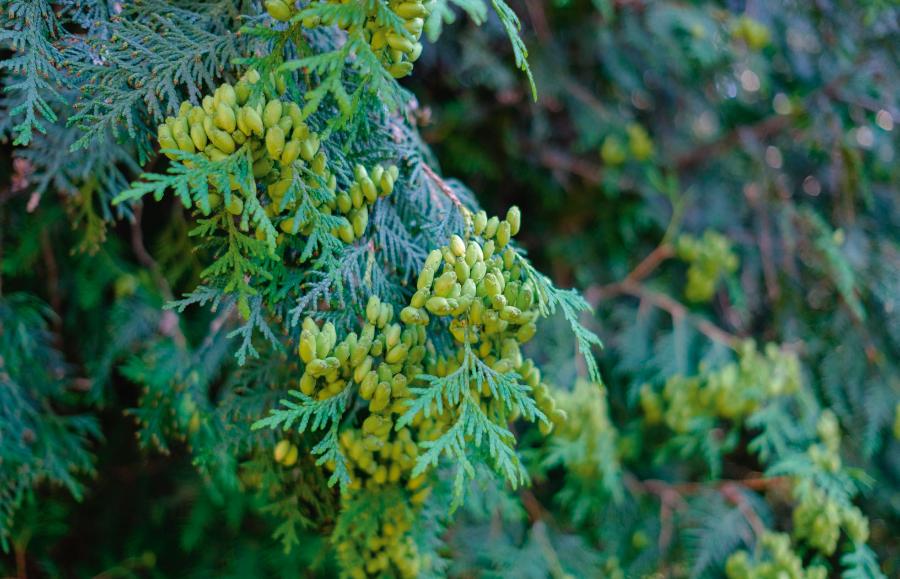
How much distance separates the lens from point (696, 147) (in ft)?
6.13

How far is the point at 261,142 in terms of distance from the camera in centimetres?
72

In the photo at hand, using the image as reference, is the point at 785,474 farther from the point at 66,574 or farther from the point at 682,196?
the point at 66,574

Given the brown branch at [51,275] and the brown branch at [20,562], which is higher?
the brown branch at [51,275]

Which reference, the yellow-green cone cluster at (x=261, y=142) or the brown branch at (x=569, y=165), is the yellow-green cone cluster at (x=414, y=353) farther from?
the brown branch at (x=569, y=165)

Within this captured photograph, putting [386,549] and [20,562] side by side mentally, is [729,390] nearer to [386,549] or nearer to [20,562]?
[386,549]

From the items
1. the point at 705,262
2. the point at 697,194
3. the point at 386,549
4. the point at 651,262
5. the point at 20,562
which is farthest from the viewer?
the point at 697,194

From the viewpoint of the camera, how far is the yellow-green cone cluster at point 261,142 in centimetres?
70

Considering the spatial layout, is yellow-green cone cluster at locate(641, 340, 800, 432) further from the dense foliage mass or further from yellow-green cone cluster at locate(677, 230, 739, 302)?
yellow-green cone cluster at locate(677, 230, 739, 302)

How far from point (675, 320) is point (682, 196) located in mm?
349

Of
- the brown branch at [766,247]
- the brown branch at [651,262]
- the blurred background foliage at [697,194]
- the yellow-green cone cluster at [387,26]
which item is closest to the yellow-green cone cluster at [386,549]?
the yellow-green cone cluster at [387,26]

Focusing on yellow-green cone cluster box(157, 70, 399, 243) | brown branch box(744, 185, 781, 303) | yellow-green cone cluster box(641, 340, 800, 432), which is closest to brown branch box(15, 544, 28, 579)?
yellow-green cone cluster box(157, 70, 399, 243)

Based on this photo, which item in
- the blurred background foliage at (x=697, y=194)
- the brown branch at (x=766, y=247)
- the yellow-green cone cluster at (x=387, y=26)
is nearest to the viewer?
the yellow-green cone cluster at (x=387, y=26)

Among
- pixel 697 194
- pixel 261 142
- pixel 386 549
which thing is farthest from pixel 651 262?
pixel 261 142

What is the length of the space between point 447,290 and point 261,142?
0.25 m
